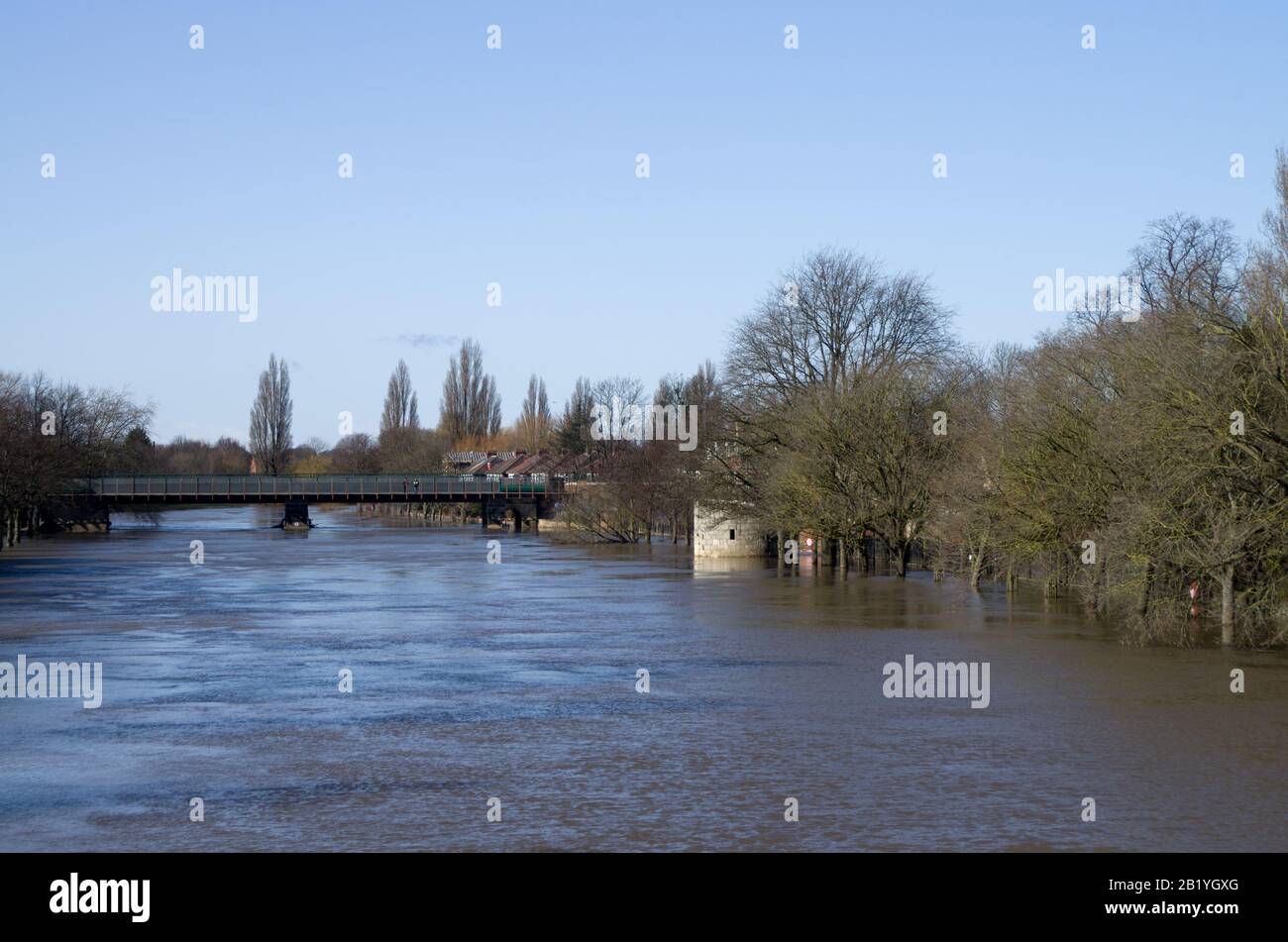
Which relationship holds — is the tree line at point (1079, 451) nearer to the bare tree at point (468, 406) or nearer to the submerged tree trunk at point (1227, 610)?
the submerged tree trunk at point (1227, 610)

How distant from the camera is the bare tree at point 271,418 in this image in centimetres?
15638

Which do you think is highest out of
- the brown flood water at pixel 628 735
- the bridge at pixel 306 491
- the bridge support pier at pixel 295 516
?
the bridge at pixel 306 491

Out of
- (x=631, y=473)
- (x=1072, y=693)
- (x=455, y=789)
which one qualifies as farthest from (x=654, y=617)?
(x=631, y=473)

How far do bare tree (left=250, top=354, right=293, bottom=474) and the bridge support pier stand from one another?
3514 centimetres

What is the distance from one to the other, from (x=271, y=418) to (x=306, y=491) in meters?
40.9

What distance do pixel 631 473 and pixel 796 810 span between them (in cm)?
7506

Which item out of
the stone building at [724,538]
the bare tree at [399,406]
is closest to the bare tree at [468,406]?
the bare tree at [399,406]

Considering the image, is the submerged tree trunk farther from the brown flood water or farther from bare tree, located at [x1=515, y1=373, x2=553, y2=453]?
bare tree, located at [x1=515, y1=373, x2=553, y2=453]

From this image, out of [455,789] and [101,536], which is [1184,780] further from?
[101,536]

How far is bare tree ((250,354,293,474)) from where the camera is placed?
156m

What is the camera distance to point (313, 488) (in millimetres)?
119938

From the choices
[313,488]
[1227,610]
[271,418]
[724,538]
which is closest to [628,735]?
[1227,610]

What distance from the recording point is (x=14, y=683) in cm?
2481
